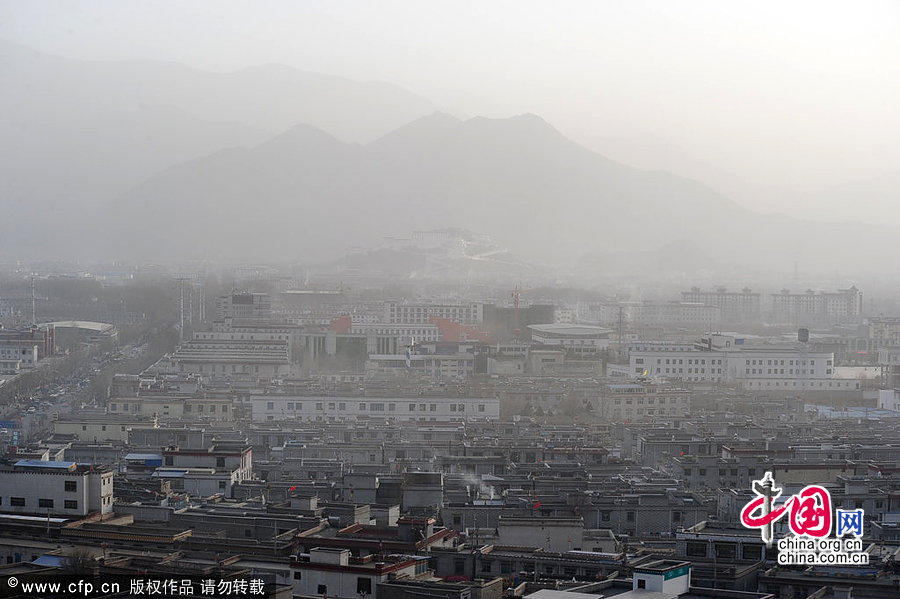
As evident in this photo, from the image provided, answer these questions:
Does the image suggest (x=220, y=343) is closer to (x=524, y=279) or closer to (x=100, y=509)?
(x=100, y=509)

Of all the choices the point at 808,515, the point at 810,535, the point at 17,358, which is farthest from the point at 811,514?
the point at 17,358

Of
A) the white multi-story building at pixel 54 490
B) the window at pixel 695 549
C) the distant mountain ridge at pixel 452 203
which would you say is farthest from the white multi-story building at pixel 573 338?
the distant mountain ridge at pixel 452 203

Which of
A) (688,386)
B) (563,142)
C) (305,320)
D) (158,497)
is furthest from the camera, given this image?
(563,142)

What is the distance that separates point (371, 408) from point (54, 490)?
21.0ft

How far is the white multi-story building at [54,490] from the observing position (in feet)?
21.6

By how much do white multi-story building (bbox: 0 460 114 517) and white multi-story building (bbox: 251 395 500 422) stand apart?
19.4 ft

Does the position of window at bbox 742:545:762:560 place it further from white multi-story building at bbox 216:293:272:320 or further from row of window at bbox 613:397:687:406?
white multi-story building at bbox 216:293:272:320

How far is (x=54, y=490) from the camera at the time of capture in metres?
6.65

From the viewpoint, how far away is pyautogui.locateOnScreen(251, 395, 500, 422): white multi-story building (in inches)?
503

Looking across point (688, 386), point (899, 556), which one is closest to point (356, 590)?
point (899, 556)

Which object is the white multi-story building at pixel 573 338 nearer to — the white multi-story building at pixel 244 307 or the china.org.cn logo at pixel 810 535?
the white multi-story building at pixel 244 307

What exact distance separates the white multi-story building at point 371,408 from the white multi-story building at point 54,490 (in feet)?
19.4

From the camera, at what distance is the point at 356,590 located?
16.9 ft

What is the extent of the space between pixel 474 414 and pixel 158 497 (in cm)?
600
